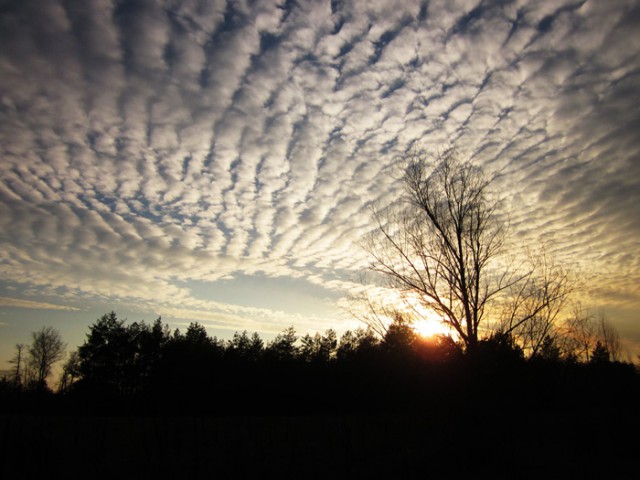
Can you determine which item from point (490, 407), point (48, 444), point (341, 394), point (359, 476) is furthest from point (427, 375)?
point (48, 444)

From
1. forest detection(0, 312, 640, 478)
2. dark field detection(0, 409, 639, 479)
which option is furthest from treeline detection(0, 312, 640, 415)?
dark field detection(0, 409, 639, 479)

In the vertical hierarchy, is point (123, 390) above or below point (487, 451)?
below

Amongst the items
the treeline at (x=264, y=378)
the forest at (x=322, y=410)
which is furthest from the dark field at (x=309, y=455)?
the treeline at (x=264, y=378)

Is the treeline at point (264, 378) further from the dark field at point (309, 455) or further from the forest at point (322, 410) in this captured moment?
the dark field at point (309, 455)

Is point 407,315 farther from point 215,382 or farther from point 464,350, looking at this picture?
point 215,382

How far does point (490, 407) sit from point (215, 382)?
4658 cm

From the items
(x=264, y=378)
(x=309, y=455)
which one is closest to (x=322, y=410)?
(x=264, y=378)

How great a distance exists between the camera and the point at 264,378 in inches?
2009

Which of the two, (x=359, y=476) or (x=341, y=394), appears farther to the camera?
(x=341, y=394)

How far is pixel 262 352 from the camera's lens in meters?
59.4

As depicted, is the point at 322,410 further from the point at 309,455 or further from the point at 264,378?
the point at 309,455

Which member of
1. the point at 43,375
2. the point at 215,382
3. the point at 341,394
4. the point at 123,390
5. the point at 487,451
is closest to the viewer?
the point at 487,451

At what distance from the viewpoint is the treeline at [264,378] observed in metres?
33.0

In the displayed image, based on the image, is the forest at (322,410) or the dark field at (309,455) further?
the forest at (322,410)
